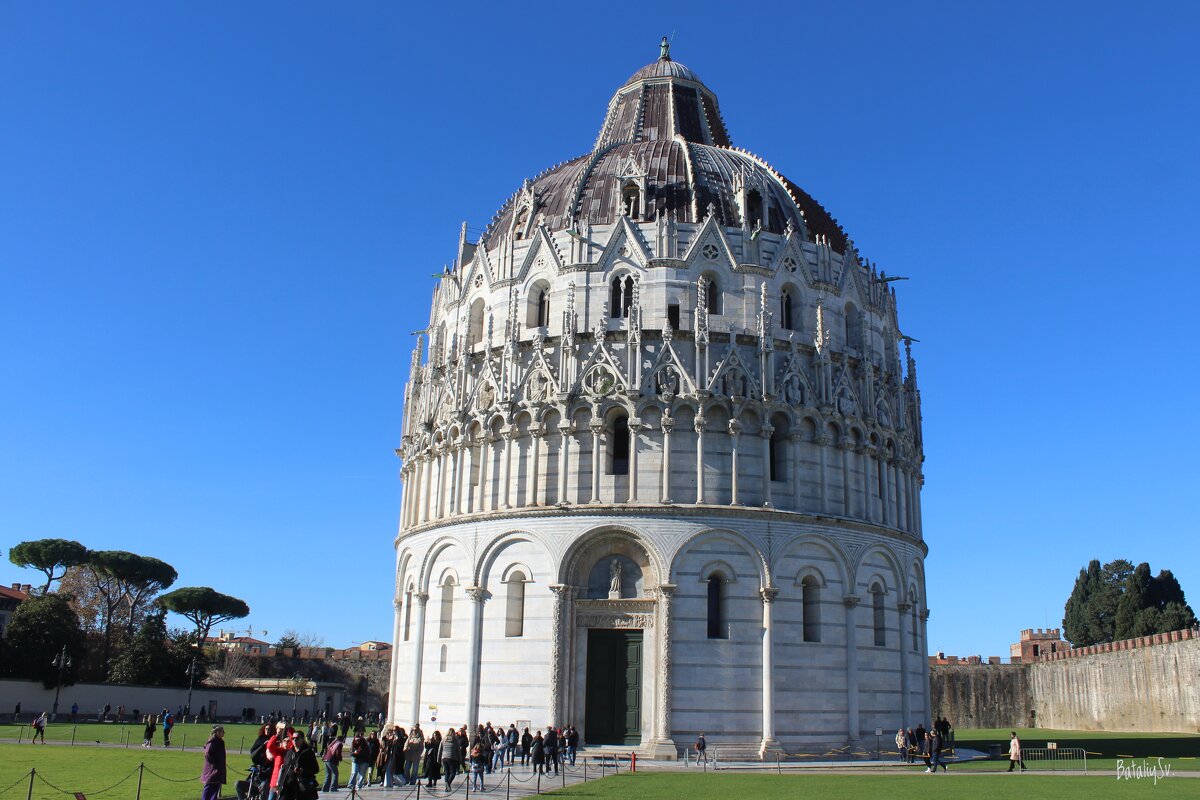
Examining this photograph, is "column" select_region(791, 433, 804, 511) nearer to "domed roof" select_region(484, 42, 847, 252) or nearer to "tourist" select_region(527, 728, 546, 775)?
"domed roof" select_region(484, 42, 847, 252)

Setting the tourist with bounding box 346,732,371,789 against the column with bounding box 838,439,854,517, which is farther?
the column with bounding box 838,439,854,517

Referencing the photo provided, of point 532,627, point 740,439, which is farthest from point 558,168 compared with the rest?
point 532,627

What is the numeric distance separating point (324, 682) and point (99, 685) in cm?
2221

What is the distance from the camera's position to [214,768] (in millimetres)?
16656

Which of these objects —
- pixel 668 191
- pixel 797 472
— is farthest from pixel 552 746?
pixel 668 191

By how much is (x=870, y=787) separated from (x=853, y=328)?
20032 mm

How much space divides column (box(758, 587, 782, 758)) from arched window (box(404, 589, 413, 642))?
13742mm

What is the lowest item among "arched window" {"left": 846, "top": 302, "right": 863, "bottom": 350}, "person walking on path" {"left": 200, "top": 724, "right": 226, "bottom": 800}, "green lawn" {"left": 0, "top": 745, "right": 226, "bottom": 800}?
"green lawn" {"left": 0, "top": 745, "right": 226, "bottom": 800}

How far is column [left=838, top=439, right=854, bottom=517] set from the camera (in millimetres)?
35656

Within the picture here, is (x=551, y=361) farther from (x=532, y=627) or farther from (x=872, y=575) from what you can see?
(x=872, y=575)

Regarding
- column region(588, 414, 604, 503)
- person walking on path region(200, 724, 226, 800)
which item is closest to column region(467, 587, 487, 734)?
column region(588, 414, 604, 503)

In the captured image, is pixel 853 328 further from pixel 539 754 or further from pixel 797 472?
pixel 539 754

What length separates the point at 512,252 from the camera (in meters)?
38.9

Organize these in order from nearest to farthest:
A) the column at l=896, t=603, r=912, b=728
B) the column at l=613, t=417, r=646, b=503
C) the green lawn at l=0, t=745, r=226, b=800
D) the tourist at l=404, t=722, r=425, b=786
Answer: the green lawn at l=0, t=745, r=226, b=800
the tourist at l=404, t=722, r=425, b=786
the column at l=613, t=417, r=646, b=503
the column at l=896, t=603, r=912, b=728
